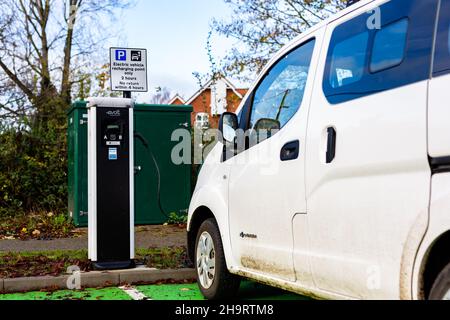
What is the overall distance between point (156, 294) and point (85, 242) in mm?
3210

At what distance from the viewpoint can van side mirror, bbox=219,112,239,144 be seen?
5.34 metres

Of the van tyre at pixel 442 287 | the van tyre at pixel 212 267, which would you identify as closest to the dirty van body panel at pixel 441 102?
the van tyre at pixel 442 287

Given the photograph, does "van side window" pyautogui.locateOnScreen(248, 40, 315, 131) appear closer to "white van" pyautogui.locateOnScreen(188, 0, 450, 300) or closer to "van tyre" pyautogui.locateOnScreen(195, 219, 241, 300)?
"white van" pyautogui.locateOnScreen(188, 0, 450, 300)

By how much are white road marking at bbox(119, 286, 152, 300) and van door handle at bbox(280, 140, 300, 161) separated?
233 centimetres

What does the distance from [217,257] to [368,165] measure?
7.71 ft

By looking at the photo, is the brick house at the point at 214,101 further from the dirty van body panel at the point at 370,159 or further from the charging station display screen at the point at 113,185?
the dirty van body panel at the point at 370,159

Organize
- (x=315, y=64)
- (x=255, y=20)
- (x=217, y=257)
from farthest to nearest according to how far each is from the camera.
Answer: (x=255, y=20) → (x=217, y=257) → (x=315, y=64)

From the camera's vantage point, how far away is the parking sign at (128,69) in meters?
7.22

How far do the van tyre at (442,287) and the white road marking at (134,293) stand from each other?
3446 mm

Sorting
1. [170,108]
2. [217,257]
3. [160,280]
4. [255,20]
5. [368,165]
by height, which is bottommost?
[160,280]

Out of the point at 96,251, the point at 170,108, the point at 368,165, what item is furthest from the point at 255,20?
the point at 368,165

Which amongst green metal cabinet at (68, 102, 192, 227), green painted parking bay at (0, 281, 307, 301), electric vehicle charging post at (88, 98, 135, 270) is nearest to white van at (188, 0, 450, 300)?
green painted parking bay at (0, 281, 307, 301)
